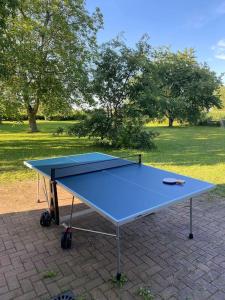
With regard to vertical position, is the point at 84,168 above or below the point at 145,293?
above

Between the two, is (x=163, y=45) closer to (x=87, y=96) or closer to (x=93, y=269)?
(x=87, y=96)

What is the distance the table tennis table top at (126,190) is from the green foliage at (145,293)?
84cm

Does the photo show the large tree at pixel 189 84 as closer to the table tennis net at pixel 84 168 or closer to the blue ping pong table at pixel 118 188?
the table tennis net at pixel 84 168

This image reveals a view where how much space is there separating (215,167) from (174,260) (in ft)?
18.7

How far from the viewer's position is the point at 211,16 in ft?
45.0

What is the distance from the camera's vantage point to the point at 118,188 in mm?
3158

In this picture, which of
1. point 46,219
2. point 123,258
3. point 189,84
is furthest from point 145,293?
point 189,84

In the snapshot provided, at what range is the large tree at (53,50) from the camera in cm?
1270

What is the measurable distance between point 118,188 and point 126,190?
0.43 ft

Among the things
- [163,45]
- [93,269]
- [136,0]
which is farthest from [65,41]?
[163,45]

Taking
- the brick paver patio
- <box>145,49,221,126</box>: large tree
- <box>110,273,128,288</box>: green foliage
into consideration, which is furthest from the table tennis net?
<box>145,49,221,126</box>: large tree

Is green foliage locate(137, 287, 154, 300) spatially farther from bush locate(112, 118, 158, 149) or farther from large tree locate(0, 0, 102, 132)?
large tree locate(0, 0, 102, 132)

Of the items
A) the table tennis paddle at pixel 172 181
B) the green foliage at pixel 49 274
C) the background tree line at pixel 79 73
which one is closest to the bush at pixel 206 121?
the background tree line at pixel 79 73

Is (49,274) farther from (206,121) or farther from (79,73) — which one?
(206,121)
